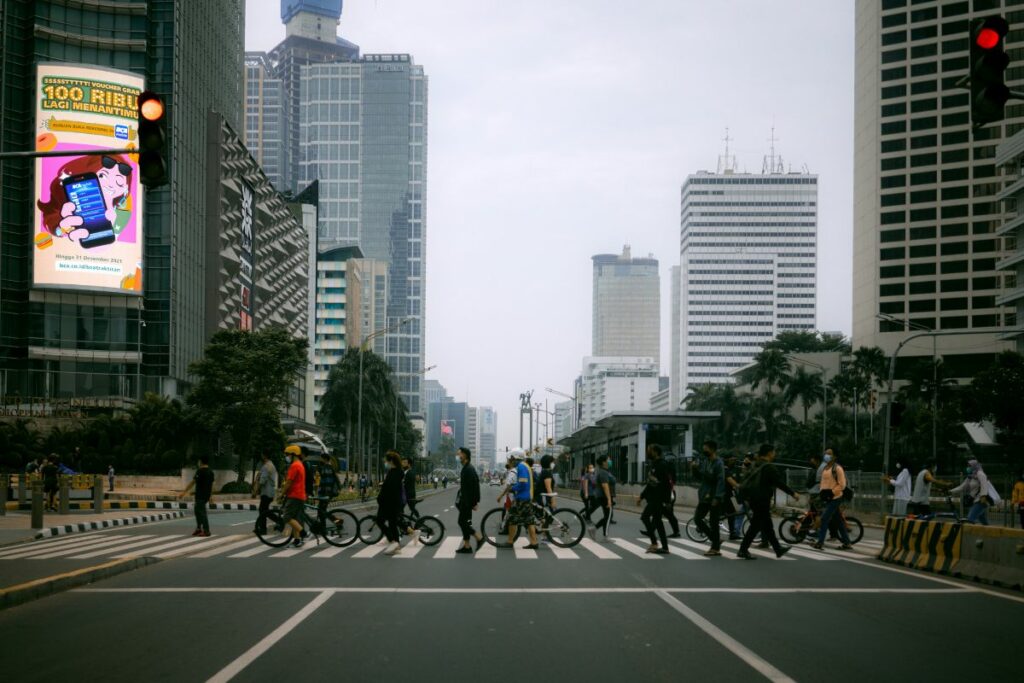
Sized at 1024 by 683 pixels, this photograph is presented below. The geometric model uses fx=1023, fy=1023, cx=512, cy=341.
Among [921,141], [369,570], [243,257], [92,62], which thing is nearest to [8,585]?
[369,570]

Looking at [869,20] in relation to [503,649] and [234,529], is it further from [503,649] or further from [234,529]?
[503,649]

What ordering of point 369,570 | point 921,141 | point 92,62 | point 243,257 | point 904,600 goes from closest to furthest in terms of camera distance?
1. point 904,600
2. point 369,570
3. point 92,62
4. point 243,257
5. point 921,141

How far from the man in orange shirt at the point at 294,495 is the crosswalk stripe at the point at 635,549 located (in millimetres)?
5929

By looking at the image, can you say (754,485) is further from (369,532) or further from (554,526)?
(369,532)

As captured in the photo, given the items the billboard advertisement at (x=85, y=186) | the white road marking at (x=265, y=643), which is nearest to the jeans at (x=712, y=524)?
the white road marking at (x=265, y=643)

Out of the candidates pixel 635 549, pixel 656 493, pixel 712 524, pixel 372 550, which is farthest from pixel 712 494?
pixel 372 550

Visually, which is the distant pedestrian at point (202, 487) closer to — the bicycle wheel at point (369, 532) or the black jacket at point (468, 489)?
the bicycle wheel at point (369, 532)

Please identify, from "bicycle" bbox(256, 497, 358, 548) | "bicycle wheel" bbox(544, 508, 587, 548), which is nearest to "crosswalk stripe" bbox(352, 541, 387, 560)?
"bicycle" bbox(256, 497, 358, 548)

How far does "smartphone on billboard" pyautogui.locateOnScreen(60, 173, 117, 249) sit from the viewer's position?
65.4m

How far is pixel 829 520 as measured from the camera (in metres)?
18.8

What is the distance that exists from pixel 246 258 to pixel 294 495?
73315 millimetres

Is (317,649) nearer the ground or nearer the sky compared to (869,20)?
nearer the ground

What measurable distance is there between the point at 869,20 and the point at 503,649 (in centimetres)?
12296

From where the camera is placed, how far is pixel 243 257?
87250 mm
